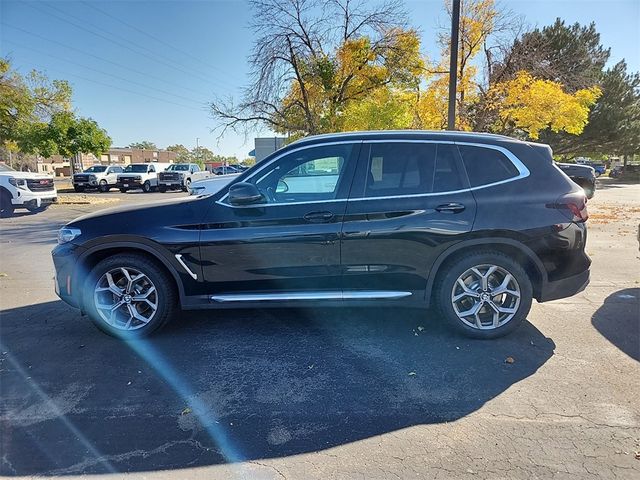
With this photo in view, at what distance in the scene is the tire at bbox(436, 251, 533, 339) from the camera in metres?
3.78

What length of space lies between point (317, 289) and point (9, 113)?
23.3 m

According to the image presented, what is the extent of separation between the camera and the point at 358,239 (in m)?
3.71

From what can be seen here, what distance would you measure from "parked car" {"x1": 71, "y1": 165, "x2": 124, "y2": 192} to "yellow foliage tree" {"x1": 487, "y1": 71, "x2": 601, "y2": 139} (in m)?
24.9

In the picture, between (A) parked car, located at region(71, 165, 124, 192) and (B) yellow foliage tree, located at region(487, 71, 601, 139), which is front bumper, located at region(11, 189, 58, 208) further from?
(B) yellow foliage tree, located at region(487, 71, 601, 139)

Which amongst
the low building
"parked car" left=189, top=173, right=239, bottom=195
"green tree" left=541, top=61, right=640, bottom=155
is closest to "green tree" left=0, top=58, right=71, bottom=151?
"parked car" left=189, top=173, right=239, bottom=195

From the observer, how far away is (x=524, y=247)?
12.2 ft

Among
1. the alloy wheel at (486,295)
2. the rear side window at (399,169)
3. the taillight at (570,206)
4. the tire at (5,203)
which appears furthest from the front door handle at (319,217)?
the tire at (5,203)

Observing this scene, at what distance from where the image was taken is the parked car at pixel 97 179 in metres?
27.4

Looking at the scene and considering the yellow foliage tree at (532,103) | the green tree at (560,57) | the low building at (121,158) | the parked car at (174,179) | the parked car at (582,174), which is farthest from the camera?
the low building at (121,158)

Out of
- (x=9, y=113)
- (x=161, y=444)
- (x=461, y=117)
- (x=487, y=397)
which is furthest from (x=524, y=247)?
(x=9, y=113)

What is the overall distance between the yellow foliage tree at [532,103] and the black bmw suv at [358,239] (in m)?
13.8

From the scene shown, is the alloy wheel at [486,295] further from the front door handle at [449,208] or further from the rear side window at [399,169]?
the rear side window at [399,169]

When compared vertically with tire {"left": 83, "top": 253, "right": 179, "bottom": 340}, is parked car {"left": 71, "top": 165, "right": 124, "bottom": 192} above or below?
above

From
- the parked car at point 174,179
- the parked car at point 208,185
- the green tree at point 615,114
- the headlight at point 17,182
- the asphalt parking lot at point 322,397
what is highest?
the green tree at point 615,114
